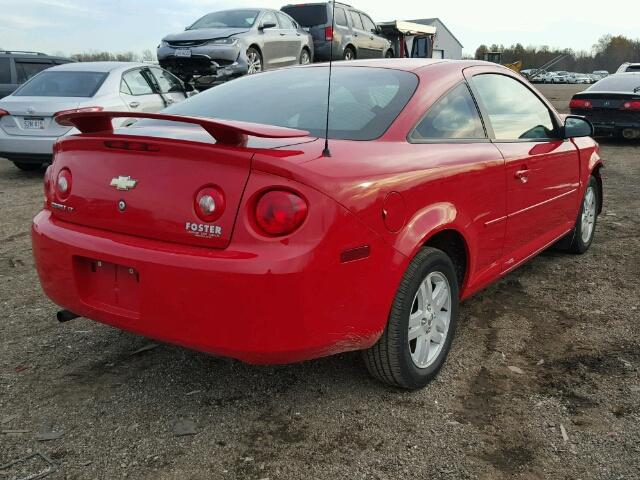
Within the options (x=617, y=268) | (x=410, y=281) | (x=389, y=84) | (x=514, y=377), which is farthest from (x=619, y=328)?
(x=389, y=84)

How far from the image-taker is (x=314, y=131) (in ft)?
8.98

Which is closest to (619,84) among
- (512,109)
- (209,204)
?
(512,109)

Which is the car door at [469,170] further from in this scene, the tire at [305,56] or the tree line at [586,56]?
the tree line at [586,56]

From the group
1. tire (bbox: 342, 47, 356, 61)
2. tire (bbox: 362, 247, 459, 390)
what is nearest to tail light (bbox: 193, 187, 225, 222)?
tire (bbox: 362, 247, 459, 390)

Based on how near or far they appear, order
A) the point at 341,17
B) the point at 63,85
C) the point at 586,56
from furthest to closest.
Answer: the point at 586,56, the point at 341,17, the point at 63,85

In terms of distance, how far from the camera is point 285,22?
13305 millimetres

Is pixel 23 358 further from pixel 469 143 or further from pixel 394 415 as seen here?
pixel 469 143

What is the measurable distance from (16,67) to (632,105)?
11725 mm

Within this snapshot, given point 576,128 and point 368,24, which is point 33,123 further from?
point 368,24

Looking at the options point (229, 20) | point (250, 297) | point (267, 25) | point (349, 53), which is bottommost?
point (250, 297)

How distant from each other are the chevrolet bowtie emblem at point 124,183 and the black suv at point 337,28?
1259 cm

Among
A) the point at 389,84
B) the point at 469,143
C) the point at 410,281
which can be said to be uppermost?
the point at 389,84

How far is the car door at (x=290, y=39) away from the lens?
13008 millimetres

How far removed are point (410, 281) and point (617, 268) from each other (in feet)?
9.26
